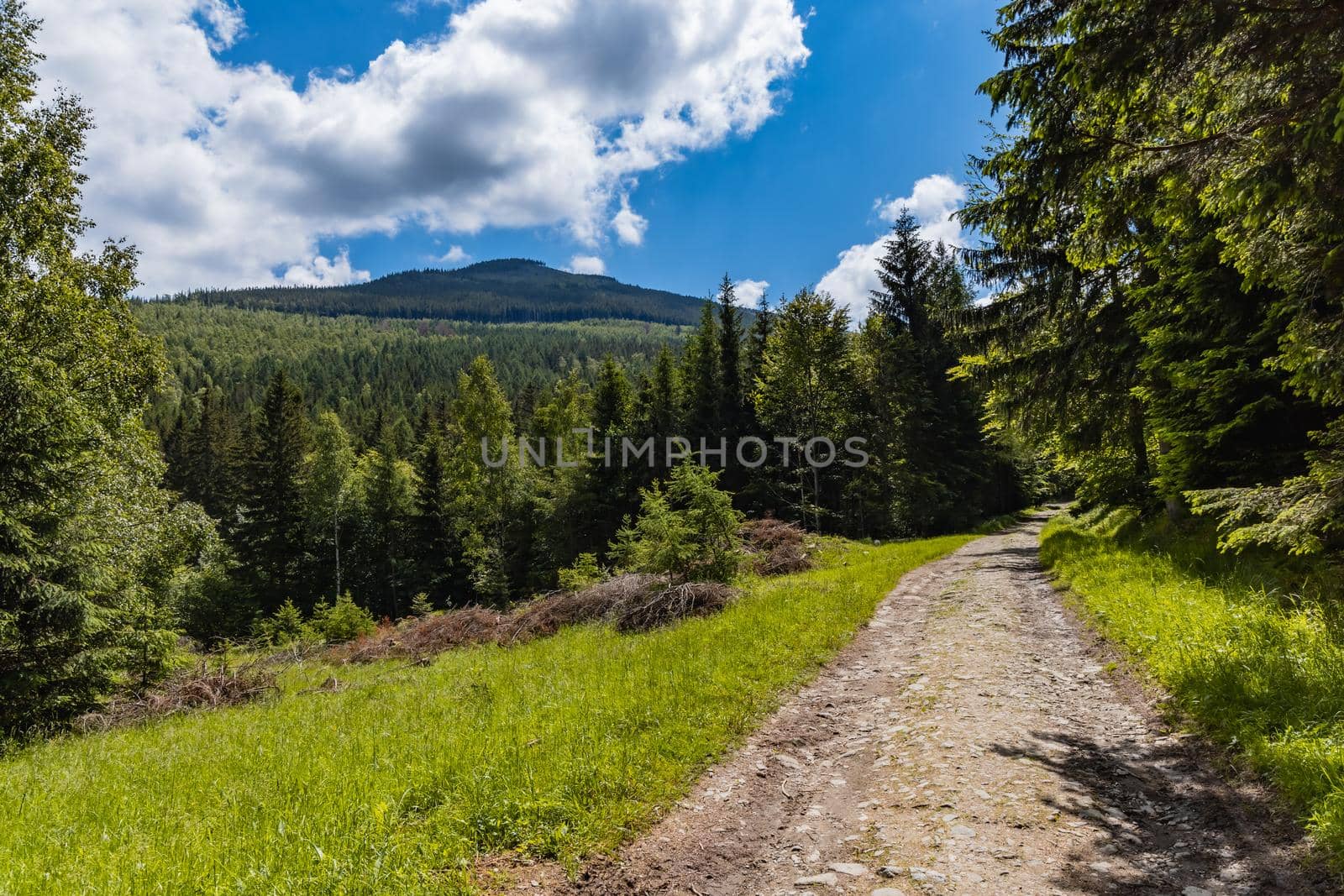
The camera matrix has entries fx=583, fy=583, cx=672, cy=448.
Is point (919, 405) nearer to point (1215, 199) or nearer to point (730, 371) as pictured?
point (730, 371)

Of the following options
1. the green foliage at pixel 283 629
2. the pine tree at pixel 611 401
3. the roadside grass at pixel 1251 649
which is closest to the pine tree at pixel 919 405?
the pine tree at pixel 611 401

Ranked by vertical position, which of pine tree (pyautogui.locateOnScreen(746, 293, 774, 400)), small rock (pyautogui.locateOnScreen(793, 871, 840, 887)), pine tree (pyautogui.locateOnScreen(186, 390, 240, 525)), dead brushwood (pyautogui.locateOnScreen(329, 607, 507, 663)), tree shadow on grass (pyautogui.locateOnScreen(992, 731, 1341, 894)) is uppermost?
pine tree (pyautogui.locateOnScreen(746, 293, 774, 400))

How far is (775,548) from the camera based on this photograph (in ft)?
66.2

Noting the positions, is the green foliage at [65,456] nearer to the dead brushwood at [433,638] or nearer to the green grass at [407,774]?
the green grass at [407,774]

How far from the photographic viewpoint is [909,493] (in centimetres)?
3322

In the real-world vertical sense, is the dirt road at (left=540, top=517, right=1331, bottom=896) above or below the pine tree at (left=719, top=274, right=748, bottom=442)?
below

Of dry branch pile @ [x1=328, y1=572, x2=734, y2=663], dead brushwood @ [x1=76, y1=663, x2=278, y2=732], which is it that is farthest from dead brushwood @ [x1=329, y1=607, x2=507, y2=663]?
dead brushwood @ [x1=76, y1=663, x2=278, y2=732]

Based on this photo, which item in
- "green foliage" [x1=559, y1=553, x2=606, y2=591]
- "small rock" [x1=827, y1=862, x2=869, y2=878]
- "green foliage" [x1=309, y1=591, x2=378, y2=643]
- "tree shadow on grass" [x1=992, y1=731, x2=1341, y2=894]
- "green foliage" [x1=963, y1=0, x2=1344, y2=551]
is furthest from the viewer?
"green foliage" [x1=309, y1=591, x2=378, y2=643]

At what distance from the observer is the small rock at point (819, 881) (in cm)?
379

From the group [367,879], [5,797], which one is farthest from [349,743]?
[367,879]

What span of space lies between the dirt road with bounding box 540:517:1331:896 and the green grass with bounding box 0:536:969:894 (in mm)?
529

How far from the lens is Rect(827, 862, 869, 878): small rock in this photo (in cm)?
385

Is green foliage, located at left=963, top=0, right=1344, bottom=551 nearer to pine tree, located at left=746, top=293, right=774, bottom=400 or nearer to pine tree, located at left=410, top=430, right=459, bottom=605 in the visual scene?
pine tree, located at left=746, top=293, right=774, bottom=400

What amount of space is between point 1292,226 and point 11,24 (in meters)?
26.7
